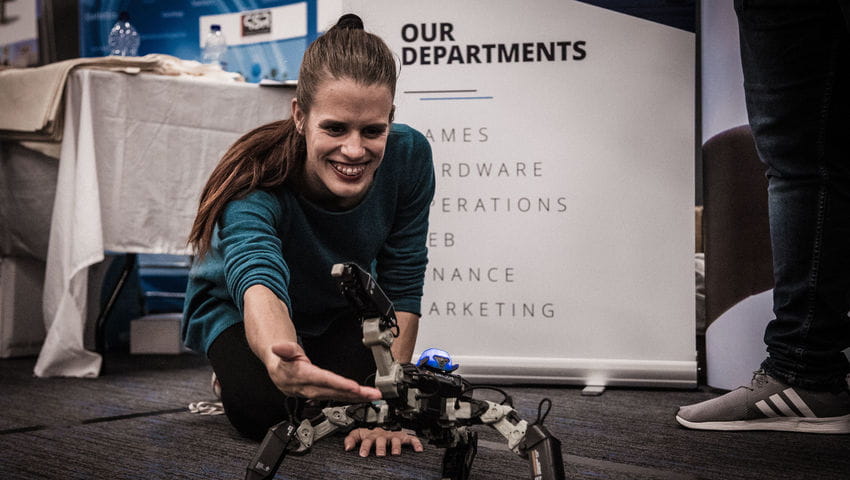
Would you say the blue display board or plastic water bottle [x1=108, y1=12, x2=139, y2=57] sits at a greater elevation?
the blue display board

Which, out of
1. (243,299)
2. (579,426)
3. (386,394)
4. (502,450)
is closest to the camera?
(386,394)

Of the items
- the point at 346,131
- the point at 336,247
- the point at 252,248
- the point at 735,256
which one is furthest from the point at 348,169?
the point at 735,256

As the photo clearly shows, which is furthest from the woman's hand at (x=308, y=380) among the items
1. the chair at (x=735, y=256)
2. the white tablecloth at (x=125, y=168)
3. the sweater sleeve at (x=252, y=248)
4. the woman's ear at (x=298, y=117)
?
the white tablecloth at (x=125, y=168)

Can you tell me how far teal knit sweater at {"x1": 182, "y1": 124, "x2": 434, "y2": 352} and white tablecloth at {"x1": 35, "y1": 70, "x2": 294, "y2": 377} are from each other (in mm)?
670

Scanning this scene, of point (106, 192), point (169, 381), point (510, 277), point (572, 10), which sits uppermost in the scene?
point (572, 10)

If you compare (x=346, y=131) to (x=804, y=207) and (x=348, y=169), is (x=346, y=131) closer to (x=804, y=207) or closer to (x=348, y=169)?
(x=348, y=169)

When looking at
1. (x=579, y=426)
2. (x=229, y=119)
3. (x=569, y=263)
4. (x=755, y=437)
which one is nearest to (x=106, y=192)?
(x=229, y=119)

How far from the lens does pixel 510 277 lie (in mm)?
1872

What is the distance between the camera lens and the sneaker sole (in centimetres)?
133

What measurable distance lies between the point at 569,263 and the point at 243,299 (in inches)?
41.5

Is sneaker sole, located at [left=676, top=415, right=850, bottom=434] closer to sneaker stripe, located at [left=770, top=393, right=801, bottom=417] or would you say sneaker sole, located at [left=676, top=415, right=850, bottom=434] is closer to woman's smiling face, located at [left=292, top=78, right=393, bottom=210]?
sneaker stripe, located at [left=770, top=393, right=801, bottom=417]

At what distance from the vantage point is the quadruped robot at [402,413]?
31.3 inches

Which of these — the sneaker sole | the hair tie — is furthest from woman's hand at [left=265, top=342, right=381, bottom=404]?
the sneaker sole

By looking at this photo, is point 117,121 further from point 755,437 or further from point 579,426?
point 755,437
